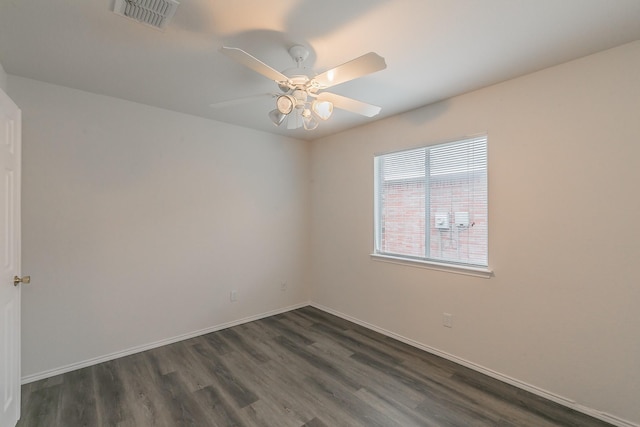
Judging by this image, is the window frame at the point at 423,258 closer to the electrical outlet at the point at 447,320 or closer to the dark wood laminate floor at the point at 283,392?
the electrical outlet at the point at 447,320

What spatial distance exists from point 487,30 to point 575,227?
1.52 m

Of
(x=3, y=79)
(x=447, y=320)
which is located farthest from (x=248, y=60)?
(x=447, y=320)

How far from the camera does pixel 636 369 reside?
181 cm

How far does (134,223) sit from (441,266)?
3.14 metres

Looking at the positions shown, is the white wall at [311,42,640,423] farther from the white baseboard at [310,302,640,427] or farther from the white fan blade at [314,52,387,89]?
the white fan blade at [314,52,387,89]

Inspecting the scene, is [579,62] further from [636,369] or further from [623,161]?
[636,369]

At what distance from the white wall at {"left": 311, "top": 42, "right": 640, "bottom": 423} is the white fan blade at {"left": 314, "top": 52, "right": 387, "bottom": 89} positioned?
1530 millimetres

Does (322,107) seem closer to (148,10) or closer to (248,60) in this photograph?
(248,60)

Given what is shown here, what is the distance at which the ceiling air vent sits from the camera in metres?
1.48

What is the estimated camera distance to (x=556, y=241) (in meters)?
2.12

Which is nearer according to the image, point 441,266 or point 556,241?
point 556,241

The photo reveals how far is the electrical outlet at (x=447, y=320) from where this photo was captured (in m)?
2.70

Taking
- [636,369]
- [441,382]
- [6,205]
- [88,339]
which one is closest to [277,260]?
[88,339]

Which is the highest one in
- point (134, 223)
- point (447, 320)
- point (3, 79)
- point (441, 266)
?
point (3, 79)
